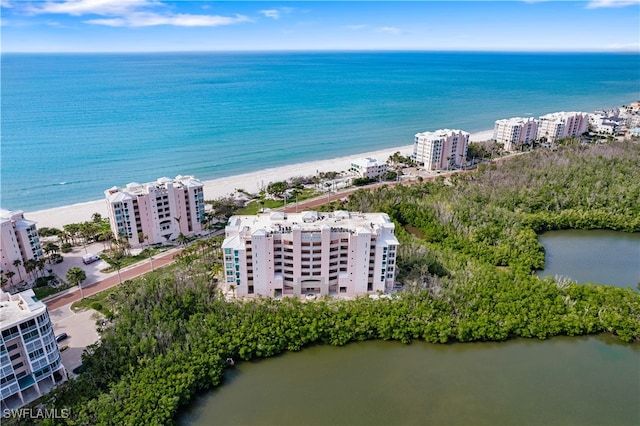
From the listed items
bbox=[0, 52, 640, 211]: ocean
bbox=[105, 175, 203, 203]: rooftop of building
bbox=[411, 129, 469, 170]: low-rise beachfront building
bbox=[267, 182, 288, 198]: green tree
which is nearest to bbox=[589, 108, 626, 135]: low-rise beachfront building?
bbox=[0, 52, 640, 211]: ocean

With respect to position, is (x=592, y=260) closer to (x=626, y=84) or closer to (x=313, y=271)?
(x=313, y=271)

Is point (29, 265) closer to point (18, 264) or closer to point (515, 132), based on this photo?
point (18, 264)

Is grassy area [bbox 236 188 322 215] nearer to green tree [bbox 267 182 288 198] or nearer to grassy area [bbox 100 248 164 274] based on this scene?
green tree [bbox 267 182 288 198]

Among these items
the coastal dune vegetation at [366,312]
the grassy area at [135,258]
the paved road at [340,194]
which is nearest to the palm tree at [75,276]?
the grassy area at [135,258]

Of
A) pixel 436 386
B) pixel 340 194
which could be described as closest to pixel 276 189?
pixel 340 194

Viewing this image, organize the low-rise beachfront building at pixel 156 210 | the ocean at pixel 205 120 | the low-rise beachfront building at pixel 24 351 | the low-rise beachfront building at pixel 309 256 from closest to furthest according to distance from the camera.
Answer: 1. the low-rise beachfront building at pixel 24 351
2. the low-rise beachfront building at pixel 309 256
3. the low-rise beachfront building at pixel 156 210
4. the ocean at pixel 205 120

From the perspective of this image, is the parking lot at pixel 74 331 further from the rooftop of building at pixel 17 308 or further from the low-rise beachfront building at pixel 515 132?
the low-rise beachfront building at pixel 515 132
